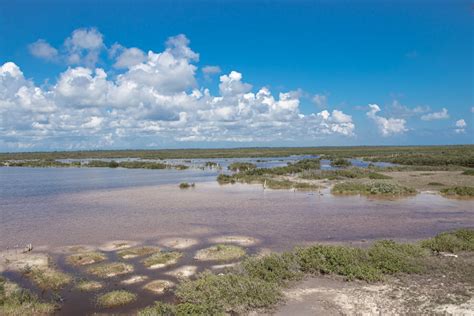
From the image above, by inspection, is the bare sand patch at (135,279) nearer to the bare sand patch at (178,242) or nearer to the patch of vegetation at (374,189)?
the bare sand patch at (178,242)

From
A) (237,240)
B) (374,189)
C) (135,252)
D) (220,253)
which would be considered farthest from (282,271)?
(374,189)

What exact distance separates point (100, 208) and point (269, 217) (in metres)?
14.9

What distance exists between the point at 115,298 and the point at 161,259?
4.07m

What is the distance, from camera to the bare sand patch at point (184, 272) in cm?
1448

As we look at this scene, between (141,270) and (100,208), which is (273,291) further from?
(100,208)

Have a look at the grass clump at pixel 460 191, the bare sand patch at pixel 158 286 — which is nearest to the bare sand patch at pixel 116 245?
the bare sand patch at pixel 158 286

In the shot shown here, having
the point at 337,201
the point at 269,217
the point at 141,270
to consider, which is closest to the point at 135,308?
the point at 141,270

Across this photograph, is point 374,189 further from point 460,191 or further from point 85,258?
point 85,258

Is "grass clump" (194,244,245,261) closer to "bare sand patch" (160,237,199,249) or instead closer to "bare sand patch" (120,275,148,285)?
"bare sand patch" (160,237,199,249)

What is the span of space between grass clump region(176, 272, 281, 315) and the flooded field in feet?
4.24

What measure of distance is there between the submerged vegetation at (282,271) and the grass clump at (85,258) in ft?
18.9

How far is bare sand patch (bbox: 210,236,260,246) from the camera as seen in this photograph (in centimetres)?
1934

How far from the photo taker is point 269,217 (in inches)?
1027

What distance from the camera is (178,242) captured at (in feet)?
64.5
